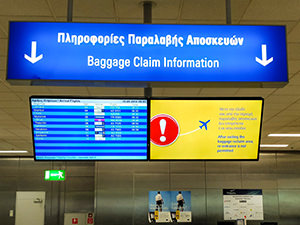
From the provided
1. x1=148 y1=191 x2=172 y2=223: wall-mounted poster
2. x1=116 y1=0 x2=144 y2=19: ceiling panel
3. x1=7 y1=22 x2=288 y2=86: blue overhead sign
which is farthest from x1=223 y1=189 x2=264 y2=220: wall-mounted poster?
x1=7 y1=22 x2=288 y2=86: blue overhead sign

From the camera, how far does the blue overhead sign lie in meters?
2.52

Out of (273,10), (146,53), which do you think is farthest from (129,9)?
(273,10)

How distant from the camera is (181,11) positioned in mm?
3555

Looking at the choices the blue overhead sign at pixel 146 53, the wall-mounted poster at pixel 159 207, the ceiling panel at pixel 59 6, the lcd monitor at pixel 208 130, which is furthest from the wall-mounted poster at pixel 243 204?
the blue overhead sign at pixel 146 53

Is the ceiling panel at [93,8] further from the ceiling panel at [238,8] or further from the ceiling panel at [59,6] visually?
the ceiling panel at [238,8]

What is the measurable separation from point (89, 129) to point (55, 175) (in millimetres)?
9506

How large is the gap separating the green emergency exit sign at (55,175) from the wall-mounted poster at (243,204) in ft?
17.3

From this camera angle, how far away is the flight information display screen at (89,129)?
3.36m

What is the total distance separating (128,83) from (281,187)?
10.9 meters

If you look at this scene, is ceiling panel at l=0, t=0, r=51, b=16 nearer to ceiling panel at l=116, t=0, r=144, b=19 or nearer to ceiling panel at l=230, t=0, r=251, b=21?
ceiling panel at l=116, t=0, r=144, b=19

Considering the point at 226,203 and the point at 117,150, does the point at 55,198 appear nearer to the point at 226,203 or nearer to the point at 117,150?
the point at 226,203

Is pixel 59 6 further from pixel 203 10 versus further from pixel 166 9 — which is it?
pixel 203 10

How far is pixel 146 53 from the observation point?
8.38ft

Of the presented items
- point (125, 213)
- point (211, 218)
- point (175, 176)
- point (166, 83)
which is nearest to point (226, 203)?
point (211, 218)
